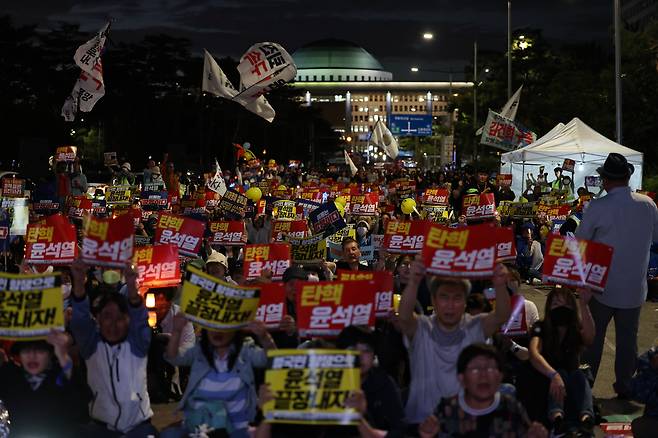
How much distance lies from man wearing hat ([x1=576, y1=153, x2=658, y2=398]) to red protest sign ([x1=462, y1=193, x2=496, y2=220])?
26.0 feet

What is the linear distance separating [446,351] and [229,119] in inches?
2764

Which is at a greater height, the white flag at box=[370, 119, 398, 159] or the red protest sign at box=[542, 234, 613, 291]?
the white flag at box=[370, 119, 398, 159]

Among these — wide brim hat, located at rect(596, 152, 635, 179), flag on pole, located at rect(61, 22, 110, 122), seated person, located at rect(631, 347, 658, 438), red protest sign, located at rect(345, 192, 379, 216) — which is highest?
flag on pole, located at rect(61, 22, 110, 122)

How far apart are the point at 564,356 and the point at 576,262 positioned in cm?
80

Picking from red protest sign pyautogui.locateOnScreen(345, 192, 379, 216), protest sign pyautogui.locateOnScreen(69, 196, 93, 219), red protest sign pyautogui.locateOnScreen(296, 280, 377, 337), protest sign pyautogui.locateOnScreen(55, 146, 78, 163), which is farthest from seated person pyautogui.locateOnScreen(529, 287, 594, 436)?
protest sign pyautogui.locateOnScreen(55, 146, 78, 163)

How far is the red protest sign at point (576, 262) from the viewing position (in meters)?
8.04

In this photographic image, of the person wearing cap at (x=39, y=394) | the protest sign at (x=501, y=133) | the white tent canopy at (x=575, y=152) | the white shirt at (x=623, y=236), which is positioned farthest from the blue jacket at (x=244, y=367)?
the protest sign at (x=501, y=133)

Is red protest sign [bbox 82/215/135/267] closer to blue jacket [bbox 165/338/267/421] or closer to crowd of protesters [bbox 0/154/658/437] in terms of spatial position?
crowd of protesters [bbox 0/154/658/437]

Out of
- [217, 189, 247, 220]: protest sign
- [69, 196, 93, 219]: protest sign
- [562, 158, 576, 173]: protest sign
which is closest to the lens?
[217, 189, 247, 220]: protest sign

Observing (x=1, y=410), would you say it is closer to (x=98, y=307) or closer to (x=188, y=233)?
(x=98, y=307)

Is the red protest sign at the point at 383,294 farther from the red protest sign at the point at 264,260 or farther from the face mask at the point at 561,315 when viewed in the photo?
the red protest sign at the point at 264,260

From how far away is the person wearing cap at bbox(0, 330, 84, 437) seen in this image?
6621 mm

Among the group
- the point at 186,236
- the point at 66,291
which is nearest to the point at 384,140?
the point at 186,236

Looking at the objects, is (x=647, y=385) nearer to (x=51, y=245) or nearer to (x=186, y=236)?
(x=51, y=245)
